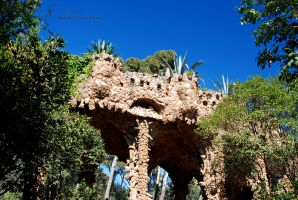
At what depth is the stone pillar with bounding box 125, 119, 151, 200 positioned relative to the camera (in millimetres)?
17906

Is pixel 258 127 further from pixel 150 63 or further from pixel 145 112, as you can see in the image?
pixel 150 63

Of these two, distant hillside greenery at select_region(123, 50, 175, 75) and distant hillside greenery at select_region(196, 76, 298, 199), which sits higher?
distant hillside greenery at select_region(123, 50, 175, 75)

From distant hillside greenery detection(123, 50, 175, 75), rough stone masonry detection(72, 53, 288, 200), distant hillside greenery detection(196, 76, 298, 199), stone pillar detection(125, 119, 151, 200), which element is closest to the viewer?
distant hillside greenery detection(196, 76, 298, 199)

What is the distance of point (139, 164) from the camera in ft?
61.0

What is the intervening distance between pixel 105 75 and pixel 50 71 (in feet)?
29.4

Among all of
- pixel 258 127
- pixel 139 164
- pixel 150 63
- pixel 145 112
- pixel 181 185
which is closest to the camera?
pixel 258 127

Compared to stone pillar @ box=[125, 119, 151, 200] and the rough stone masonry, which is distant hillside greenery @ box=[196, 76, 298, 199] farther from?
stone pillar @ box=[125, 119, 151, 200]

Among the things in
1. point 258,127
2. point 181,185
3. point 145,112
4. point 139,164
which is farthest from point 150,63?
point 258,127

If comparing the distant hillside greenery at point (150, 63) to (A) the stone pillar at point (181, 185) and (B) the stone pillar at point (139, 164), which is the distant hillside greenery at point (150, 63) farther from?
(B) the stone pillar at point (139, 164)

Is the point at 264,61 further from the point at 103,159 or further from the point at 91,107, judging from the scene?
the point at 91,107

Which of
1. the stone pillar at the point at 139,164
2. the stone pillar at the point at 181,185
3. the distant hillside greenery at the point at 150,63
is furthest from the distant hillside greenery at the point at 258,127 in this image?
the distant hillside greenery at the point at 150,63

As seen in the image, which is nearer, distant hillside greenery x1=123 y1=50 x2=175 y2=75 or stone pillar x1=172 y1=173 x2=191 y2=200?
stone pillar x1=172 y1=173 x2=191 y2=200

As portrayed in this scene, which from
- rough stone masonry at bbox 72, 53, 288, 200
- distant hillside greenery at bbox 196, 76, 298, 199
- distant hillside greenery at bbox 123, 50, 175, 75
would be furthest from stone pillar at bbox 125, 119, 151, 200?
distant hillside greenery at bbox 123, 50, 175, 75

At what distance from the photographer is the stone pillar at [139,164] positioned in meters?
17.9
